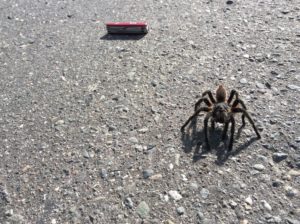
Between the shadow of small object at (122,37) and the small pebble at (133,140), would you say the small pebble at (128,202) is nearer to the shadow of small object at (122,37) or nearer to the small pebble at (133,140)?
the small pebble at (133,140)

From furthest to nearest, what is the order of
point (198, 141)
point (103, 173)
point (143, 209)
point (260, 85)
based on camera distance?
1. point (260, 85)
2. point (198, 141)
3. point (103, 173)
4. point (143, 209)

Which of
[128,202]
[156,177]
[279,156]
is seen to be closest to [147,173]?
[156,177]

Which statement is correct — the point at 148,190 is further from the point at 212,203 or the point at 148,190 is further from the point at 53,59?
the point at 53,59

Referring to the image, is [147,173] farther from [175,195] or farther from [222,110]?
[222,110]

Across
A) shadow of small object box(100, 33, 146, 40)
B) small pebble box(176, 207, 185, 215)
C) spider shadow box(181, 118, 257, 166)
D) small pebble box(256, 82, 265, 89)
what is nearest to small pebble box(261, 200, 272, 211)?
spider shadow box(181, 118, 257, 166)

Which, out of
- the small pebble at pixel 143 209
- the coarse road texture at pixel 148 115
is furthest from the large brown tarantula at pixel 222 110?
the small pebble at pixel 143 209

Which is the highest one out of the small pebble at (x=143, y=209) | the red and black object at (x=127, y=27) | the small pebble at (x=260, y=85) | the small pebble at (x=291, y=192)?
the red and black object at (x=127, y=27)
